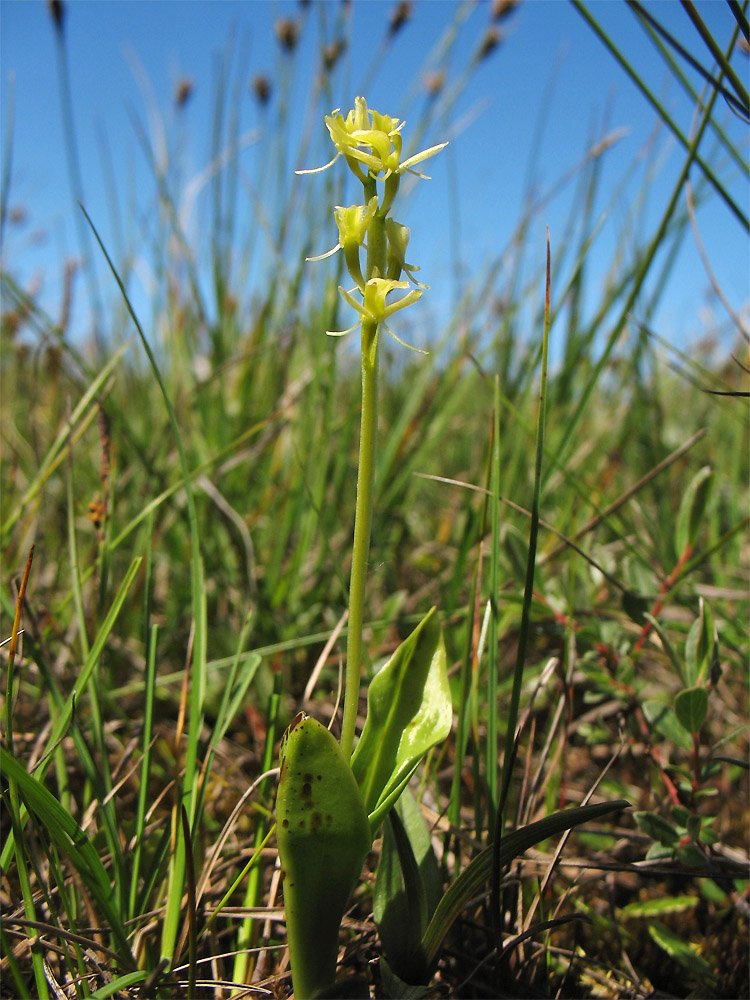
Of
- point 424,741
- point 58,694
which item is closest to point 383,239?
point 424,741

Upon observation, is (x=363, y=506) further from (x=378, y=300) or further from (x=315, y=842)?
(x=315, y=842)

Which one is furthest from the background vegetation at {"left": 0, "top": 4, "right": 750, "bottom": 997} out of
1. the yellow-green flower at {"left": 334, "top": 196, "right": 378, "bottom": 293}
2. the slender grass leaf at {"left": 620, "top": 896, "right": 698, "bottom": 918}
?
the yellow-green flower at {"left": 334, "top": 196, "right": 378, "bottom": 293}

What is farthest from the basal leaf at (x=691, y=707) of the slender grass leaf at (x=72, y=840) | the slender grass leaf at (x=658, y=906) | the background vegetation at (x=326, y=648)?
the slender grass leaf at (x=72, y=840)

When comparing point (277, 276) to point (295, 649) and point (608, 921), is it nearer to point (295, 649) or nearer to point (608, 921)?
point (295, 649)

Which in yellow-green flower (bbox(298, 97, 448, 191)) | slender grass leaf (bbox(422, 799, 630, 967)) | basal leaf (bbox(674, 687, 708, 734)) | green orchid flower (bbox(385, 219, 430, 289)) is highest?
yellow-green flower (bbox(298, 97, 448, 191))

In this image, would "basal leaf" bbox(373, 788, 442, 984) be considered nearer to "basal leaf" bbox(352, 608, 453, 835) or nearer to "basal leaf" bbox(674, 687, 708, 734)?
"basal leaf" bbox(352, 608, 453, 835)

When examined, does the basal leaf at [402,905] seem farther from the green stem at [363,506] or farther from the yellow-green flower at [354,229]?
the yellow-green flower at [354,229]
